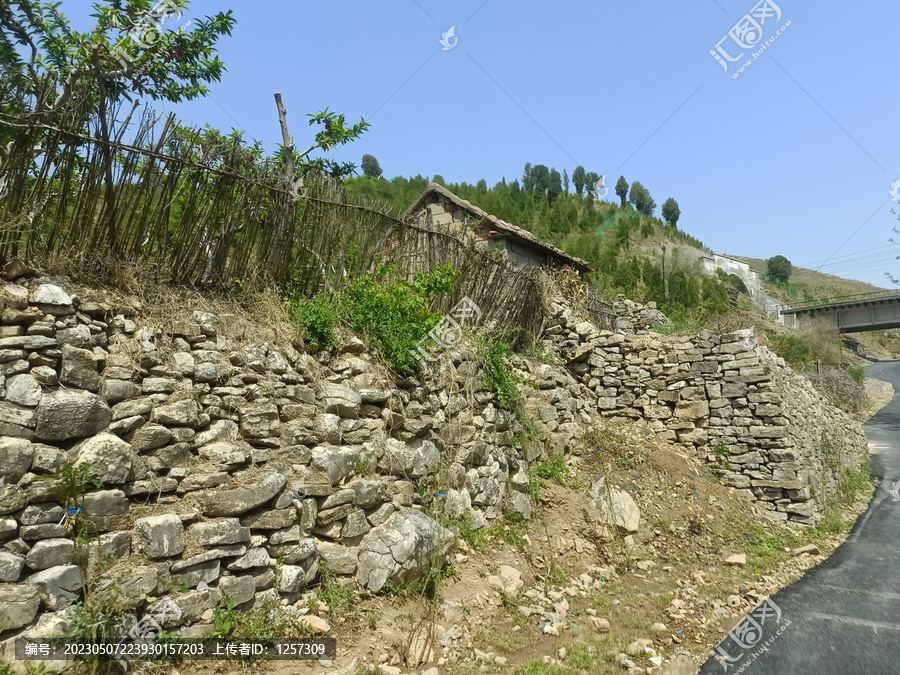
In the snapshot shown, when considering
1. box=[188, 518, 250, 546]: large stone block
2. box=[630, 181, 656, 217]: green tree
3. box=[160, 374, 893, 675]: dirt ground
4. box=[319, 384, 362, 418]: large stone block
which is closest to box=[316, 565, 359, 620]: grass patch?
box=[160, 374, 893, 675]: dirt ground

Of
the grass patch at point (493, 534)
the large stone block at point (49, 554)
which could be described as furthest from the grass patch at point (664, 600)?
the large stone block at point (49, 554)

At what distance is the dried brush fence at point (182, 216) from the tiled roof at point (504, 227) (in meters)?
4.81

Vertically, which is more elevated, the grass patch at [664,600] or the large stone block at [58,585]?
the large stone block at [58,585]

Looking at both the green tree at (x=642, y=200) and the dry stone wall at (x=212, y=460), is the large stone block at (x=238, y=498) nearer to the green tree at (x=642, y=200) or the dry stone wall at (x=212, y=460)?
the dry stone wall at (x=212, y=460)

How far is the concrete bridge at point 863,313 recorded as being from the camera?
25.8 meters

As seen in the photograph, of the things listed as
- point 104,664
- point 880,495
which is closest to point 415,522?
point 104,664

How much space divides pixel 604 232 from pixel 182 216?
27096mm

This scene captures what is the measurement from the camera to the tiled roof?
1074cm

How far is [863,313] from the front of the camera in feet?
87.7

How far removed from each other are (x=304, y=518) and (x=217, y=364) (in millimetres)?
1351

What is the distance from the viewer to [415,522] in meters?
4.41

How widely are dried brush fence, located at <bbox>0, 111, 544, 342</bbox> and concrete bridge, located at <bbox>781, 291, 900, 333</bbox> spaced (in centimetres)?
2955

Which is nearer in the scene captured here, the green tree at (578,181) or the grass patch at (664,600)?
the grass patch at (664,600)

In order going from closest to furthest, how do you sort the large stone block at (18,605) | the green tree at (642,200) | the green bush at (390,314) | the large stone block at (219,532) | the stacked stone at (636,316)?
the large stone block at (18,605), the large stone block at (219,532), the green bush at (390,314), the stacked stone at (636,316), the green tree at (642,200)
